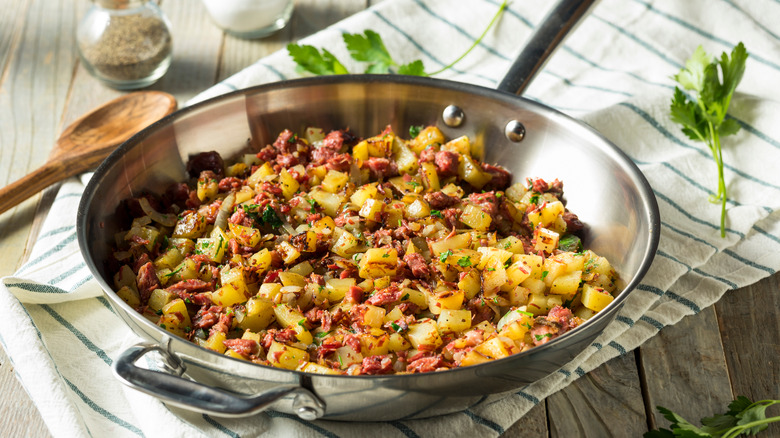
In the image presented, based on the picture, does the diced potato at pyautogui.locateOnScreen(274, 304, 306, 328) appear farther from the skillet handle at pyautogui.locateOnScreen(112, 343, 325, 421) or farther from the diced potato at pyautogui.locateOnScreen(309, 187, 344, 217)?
the diced potato at pyautogui.locateOnScreen(309, 187, 344, 217)

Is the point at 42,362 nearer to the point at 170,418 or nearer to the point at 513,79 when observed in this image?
the point at 170,418

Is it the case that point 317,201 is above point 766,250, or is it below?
below

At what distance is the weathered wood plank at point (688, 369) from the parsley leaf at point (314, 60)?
6.09 feet

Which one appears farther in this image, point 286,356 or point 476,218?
point 476,218

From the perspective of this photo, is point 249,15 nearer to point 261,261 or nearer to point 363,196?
point 363,196

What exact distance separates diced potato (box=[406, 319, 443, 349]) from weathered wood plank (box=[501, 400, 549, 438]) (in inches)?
14.4

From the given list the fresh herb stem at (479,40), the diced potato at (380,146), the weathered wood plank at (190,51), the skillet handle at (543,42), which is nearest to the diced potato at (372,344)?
the diced potato at (380,146)

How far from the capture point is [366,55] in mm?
3734

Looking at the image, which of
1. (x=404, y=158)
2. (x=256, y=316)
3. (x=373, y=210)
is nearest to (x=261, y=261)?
(x=256, y=316)

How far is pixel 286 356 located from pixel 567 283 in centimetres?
91

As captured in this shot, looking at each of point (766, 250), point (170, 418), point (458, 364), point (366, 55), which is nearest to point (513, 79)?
point (366, 55)

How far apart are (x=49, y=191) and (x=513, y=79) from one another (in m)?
2.05

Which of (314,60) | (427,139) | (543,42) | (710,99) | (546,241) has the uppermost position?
(710,99)

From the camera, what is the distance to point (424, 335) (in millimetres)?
2254
